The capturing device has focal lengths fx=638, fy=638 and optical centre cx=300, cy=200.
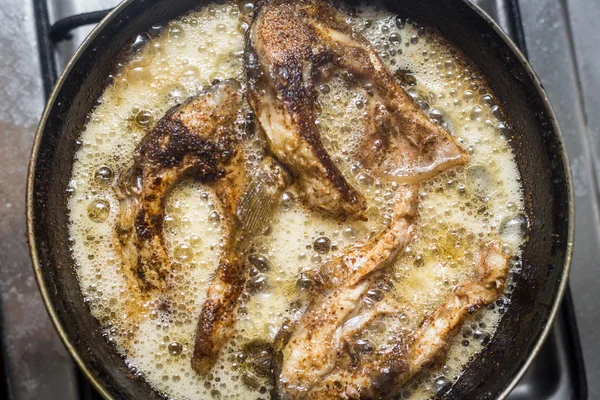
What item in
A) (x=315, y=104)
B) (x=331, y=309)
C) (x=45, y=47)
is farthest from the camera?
(x=45, y=47)

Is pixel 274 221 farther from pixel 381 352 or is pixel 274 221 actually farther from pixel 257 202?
pixel 381 352

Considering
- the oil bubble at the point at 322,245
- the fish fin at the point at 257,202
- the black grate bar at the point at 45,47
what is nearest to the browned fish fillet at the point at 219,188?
the fish fin at the point at 257,202

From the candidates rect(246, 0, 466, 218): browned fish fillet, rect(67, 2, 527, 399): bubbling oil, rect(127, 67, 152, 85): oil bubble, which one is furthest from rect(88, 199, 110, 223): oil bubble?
rect(246, 0, 466, 218): browned fish fillet

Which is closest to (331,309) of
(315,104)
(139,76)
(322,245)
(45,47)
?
(322,245)

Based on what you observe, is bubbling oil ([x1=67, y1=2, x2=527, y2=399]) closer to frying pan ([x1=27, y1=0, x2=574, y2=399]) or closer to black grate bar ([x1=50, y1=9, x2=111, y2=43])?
frying pan ([x1=27, y1=0, x2=574, y2=399])

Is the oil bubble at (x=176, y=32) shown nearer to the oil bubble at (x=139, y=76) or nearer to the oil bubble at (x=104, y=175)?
the oil bubble at (x=139, y=76)

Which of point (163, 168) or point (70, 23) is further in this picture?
point (70, 23)
